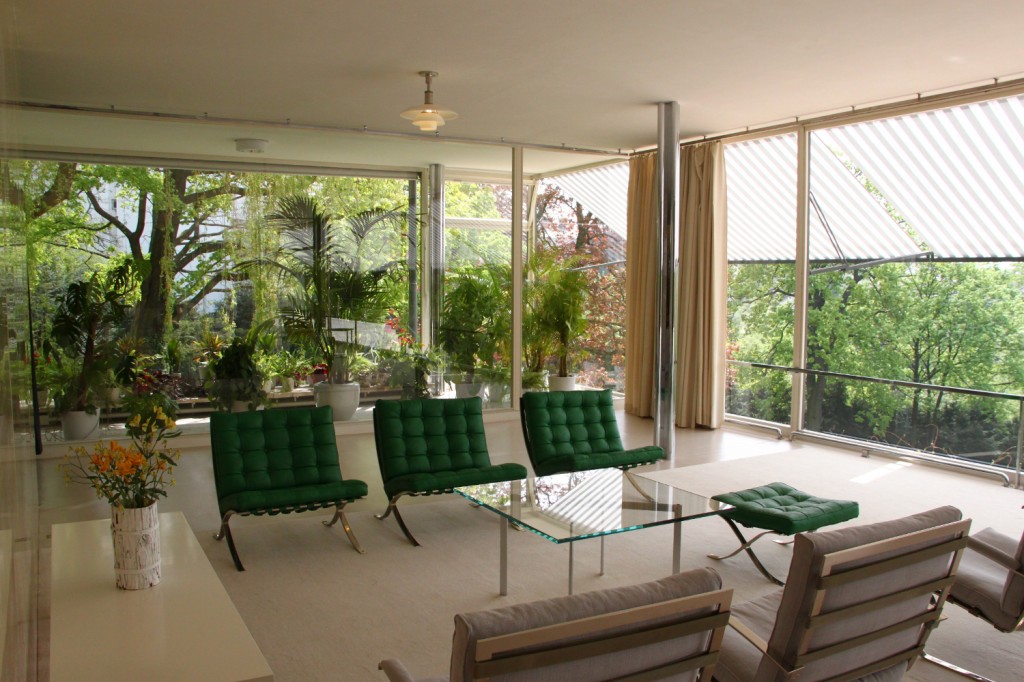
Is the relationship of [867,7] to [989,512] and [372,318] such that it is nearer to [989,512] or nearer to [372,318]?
[989,512]

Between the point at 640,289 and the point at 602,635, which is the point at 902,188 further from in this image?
the point at 602,635

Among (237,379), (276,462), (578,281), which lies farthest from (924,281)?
(276,462)

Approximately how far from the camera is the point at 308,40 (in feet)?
17.4

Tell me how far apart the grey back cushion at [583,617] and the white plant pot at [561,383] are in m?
6.96

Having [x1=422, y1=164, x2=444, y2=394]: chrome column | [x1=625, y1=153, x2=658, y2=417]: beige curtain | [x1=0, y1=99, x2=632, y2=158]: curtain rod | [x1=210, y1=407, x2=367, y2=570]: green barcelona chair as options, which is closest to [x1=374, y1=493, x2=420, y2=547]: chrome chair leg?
[x1=210, y1=407, x2=367, y2=570]: green barcelona chair

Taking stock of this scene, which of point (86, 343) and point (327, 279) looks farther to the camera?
point (327, 279)

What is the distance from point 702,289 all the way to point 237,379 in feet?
15.9

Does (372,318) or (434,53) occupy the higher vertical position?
(434,53)

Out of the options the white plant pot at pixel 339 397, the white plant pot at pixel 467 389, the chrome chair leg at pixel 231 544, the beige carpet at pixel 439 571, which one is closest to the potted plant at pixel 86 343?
the white plant pot at pixel 339 397

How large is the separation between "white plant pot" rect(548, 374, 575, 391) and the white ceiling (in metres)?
2.52

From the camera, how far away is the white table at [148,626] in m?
2.24

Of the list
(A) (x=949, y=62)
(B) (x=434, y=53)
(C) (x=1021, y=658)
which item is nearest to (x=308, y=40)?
(B) (x=434, y=53)

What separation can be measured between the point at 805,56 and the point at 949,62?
1.10 meters

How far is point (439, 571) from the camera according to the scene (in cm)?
478
